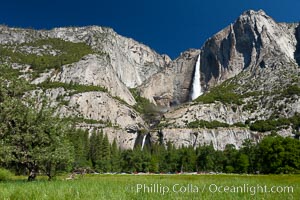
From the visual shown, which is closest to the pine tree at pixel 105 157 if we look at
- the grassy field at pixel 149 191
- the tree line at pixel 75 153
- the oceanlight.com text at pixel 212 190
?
the tree line at pixel 75 153

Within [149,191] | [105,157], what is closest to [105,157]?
[105,157]

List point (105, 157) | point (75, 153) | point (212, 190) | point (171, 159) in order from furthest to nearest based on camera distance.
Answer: point (105, 157) → point (171, 159) → point (75, 153) → point (212, 190)

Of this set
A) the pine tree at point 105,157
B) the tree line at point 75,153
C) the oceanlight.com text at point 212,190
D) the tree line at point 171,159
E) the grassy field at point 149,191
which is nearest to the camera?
the grassy field at point 149,191

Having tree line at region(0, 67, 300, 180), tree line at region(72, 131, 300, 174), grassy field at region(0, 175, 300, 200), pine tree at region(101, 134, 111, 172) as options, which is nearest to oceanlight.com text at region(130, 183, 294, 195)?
grassy field at region(0, 175, 300, 200)

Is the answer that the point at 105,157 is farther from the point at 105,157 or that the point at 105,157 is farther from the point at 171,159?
the point at 171,159

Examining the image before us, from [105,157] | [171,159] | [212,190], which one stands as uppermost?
[212,190]

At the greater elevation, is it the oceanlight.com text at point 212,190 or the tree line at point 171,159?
the oceanlight.com text at point 212,190

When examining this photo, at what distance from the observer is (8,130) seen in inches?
1032

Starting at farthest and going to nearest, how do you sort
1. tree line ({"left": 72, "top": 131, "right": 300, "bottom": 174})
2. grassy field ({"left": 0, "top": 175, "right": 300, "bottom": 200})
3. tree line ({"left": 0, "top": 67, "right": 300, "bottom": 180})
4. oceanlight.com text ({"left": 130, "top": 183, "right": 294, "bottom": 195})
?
tree line ({"left": 72, "top": 131, "right": 300, "bottom": 174}) < tree line ({"left": 0, "top": 67, "right": 300, "bottom": 180}) < oceanlight.com text ({"left": 130, "top": 183, "right": 294, "bottom": 195}) < grassy field ({"left": 0, "top": 175, "right": 300, "bottom": 200})

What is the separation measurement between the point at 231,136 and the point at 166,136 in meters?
39.9

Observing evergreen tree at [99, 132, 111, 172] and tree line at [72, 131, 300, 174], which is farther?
evergreen tree at [99, 132, 111, 172]

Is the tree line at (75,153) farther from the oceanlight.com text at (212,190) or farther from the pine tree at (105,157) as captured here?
the oceanlight.com text at (212,190)

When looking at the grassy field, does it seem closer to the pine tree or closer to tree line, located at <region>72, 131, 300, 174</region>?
tree line, located at <region>72, 131, 300, 174</region>

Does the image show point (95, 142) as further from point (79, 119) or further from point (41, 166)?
point (41, 166)
